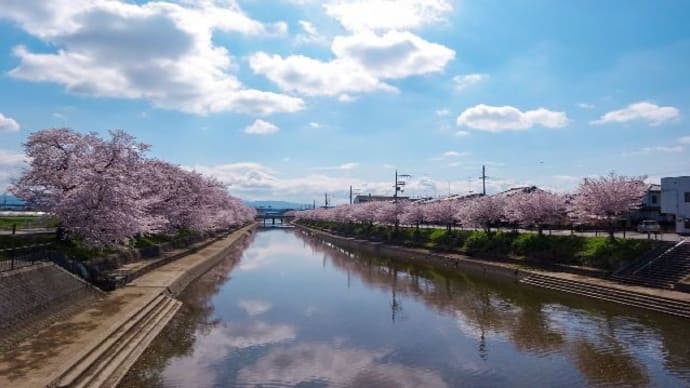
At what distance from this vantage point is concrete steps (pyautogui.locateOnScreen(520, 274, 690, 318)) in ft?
91.6

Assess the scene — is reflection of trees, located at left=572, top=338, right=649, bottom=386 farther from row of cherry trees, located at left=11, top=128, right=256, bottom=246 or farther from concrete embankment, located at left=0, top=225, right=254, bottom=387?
row of cherry trees, located at left=11, top=128, right=256, bottom=246

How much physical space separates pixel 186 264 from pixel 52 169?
17764 mm

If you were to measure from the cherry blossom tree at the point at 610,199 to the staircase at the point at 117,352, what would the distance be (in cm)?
3548

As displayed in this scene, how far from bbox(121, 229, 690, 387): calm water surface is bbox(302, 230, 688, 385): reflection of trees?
8cm

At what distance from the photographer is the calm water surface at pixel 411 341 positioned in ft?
60.9

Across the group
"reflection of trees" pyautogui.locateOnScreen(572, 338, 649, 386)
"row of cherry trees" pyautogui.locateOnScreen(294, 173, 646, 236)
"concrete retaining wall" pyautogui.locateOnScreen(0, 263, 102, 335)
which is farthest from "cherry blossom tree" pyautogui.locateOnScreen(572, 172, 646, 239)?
"concrete retaining wall" pyautogui.locateOnScreen(0, 263, 102, 335)

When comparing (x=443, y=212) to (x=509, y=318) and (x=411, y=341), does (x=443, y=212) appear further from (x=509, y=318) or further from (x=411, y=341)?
(x=411, y=341)

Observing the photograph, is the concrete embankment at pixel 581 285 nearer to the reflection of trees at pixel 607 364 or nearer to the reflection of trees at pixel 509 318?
the reflection of trees at pixel 509 318

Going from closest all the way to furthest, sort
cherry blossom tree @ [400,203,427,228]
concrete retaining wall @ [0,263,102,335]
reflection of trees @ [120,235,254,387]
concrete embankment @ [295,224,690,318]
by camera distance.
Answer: reflection of trees @ [120,235,254,387] < concrete retaining wall @ [0,263,102,335] < concrete embankment @ [295,224,690,318] < cherry blossom tree @ [400,203,427,228]

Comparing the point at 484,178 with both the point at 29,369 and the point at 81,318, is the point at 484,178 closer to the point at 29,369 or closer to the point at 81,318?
the point at 81,318

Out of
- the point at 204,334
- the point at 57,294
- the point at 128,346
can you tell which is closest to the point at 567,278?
the point at 204,334

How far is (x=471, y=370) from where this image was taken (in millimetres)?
19516

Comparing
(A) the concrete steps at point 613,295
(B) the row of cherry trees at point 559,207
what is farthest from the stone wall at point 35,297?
(B) the row of cherry trees at point 559,207

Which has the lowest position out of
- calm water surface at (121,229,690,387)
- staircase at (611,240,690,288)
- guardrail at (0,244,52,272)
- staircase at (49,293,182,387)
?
calm water surface at (121,229,690,387)
